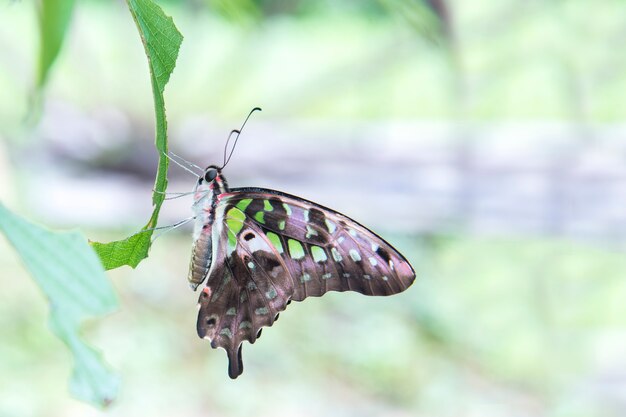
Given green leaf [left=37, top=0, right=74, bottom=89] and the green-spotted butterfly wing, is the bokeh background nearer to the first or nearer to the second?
the green-spotted butterfly wing

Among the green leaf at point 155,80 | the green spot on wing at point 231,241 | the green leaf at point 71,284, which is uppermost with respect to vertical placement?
the green spot on wing at point 231,241

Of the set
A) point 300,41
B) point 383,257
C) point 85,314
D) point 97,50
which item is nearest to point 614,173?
point 300,41

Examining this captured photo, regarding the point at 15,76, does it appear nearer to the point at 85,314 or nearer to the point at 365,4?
the point at 365,4

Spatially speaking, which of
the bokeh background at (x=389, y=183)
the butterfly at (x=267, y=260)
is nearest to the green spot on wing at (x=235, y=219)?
the butterfly at (x=267, y=260)

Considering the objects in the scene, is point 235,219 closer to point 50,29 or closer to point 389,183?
point 50,29

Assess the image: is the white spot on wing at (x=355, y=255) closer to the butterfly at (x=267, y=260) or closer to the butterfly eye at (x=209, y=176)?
the butterfly at (x=267, y=260)

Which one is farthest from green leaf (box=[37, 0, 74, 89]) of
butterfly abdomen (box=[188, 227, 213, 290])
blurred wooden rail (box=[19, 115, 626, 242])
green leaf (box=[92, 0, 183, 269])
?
blurred wooden rail (box=[19, 115, 626, 242])
